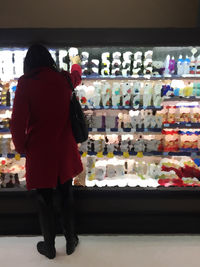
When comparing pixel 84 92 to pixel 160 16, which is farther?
pixel 160 16

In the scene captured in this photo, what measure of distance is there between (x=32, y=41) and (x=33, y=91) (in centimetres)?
63

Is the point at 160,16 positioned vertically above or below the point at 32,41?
above

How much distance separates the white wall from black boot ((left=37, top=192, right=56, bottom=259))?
229 centimetres

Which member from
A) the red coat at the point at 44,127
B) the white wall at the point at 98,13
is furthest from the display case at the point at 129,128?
the white wall at the point at 98,13

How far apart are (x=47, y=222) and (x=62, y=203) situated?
0.69 ft

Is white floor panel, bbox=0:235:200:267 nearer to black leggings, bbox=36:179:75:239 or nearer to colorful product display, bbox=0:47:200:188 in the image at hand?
black leggings, bbox=36:179:75:239

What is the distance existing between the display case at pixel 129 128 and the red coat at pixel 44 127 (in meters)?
0.52

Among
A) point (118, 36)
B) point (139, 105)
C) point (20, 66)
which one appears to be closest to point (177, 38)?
point (118, 36)

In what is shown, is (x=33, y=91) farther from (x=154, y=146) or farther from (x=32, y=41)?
(x=154, y=146)

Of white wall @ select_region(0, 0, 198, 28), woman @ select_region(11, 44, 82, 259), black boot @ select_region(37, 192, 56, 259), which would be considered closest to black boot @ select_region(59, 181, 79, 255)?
woman @ select_region(11, 44, 82, 259)

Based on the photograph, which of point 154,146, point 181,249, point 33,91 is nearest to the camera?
point 33,91

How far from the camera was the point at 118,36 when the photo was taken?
2.20 metres

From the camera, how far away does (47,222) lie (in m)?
2.12

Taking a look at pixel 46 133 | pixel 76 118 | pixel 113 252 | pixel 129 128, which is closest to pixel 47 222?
pixel 113 252
